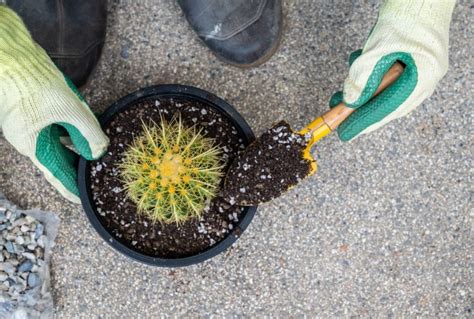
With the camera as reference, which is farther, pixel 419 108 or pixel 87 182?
pixel 419 108

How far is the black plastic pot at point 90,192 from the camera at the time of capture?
1168 millimetres

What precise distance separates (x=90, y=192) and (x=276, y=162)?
1.35 feet

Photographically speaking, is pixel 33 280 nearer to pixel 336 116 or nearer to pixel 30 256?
pixel 30 256

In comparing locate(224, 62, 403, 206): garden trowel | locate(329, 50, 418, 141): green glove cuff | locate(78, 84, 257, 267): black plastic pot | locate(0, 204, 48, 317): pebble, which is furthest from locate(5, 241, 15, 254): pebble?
locate(329, 50, 418, 141): green glove cuff

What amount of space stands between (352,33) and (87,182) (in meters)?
0.74

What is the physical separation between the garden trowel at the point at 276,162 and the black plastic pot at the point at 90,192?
2.5 inches

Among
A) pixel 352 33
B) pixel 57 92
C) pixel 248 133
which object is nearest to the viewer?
pixel 57 92

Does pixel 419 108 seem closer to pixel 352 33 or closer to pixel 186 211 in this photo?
pixel 352 33

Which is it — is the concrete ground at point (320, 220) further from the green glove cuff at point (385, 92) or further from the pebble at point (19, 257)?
the green glove cuff at point (385, 92)

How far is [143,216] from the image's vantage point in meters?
1.21

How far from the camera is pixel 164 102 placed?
3.96 ft

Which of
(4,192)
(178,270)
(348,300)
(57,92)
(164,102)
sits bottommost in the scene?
(348,300)

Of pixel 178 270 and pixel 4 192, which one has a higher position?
pixel 4 192

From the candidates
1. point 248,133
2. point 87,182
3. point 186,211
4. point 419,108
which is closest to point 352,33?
point 419,108
